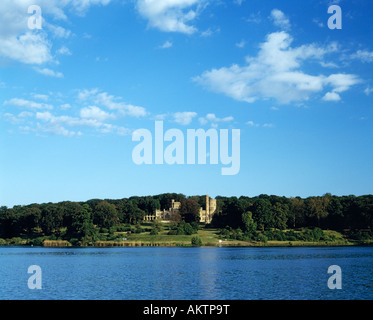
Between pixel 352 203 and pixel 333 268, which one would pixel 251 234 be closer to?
pixel 352 203

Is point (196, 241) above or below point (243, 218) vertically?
below

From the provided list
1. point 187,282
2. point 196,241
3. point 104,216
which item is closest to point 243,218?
point 196,241

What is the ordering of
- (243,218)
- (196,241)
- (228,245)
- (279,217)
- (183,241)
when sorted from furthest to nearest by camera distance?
(279,217) < (243,218) < (183,241) < (228,245) < (196,241)

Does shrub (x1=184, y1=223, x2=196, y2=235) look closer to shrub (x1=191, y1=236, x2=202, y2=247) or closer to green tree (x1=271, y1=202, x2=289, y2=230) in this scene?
shrub (x1=191, y1=236, x2=202, y2=247)

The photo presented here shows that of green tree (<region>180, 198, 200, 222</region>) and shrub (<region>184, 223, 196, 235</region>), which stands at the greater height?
green tree (<region>180, 198, 200, 222</region>)

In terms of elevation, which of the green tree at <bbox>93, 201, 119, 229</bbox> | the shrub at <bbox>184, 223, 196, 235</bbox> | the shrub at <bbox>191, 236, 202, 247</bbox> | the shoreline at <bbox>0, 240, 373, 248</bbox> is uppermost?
the green tree at <bbox>93, 201, 119, 229</bbox>

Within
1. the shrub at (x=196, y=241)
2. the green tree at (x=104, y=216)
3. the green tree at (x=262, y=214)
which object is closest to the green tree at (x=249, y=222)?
the green tree at (x=262, y=214)

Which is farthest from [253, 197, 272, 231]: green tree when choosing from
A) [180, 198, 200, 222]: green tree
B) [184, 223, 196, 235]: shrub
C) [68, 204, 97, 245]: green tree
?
[68, 204, 97, 245]: green tree

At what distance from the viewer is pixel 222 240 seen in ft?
459

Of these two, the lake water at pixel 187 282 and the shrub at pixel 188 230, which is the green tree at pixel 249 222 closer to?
the shrub at pixel 188 230

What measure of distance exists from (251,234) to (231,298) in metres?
110

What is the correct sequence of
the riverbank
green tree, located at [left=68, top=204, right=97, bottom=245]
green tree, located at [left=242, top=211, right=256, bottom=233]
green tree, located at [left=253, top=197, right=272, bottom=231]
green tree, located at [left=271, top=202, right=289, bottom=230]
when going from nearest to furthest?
the riverbank → green tree, located at [left=68, top=204, right=97, bottom=245] → green tree, located at [left=242, top=211, right=256, bottom=233] → green tree, located at [left=253, top=197, right=272, bottom=231] → green tree, located at [left=271, top=202, right=289, bottom=230]

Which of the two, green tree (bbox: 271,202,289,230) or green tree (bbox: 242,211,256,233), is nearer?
green tree (bbox: 242,211,256,233)

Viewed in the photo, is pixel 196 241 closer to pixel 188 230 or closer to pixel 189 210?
pixel 188 230
